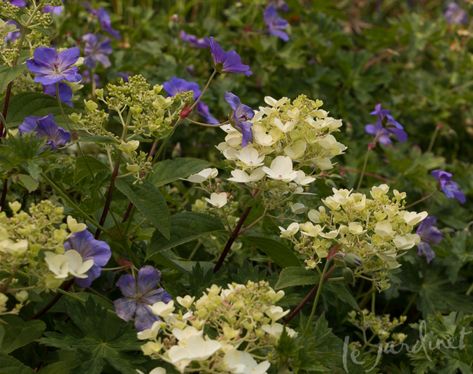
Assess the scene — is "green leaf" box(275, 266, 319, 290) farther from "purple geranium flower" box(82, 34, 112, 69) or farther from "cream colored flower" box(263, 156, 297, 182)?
"purple geranium flower" box(82, 34, 112, 69)

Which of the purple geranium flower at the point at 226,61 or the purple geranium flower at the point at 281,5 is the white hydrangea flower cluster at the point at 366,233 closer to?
the purple geranium flower at the point at 226,61

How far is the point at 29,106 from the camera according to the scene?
61.1 inches

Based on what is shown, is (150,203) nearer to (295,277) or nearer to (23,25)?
(295,277)

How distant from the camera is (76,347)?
1.32 meters

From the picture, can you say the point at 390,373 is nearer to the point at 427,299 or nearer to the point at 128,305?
the point at 427,299

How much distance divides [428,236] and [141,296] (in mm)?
848

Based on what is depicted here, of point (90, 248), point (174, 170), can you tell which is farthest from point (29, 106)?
point (90, 248)

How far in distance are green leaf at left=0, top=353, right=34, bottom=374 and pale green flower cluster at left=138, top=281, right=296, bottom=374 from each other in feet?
0.74

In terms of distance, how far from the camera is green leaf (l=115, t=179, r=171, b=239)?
4.45 ft

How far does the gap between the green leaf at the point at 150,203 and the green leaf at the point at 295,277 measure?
20 centimetres

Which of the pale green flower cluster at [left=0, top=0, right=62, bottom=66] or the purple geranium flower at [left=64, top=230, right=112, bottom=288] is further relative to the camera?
the pale green flower cluster at [left=0, top=0, right=62, bottom=66]

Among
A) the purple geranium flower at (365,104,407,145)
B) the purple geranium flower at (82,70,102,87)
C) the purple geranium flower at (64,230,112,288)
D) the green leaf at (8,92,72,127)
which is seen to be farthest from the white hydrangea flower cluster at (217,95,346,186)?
the purple geranium flower at (82,70,102,87)

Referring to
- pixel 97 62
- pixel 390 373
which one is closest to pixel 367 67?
pixel 97 62

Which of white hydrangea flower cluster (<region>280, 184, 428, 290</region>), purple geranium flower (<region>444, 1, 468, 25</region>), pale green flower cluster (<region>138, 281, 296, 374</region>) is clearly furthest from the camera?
purple geranium flower (<region>444, 1, 468, 25</region>)
